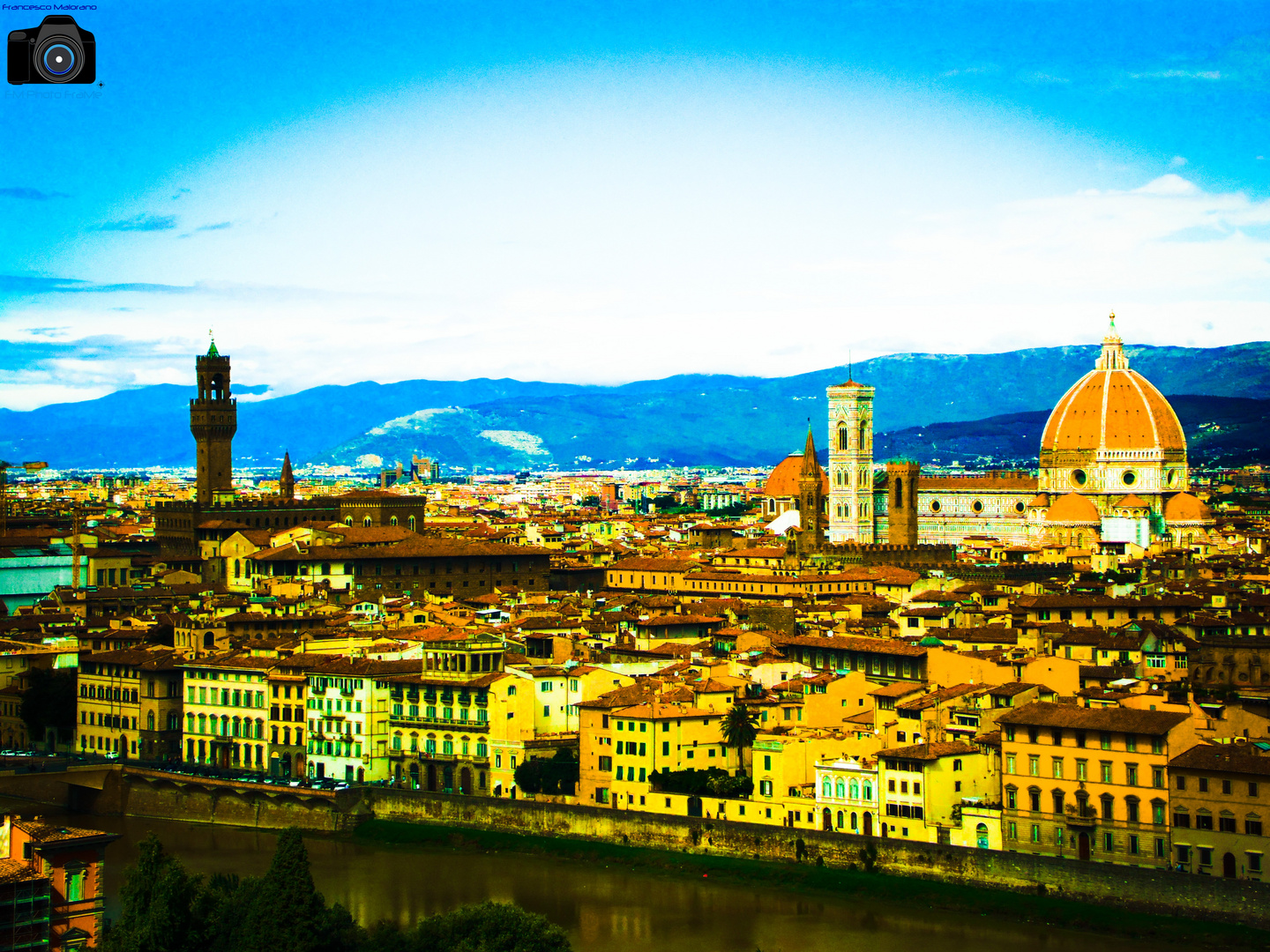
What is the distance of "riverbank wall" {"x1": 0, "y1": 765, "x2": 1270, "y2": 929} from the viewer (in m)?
30.9

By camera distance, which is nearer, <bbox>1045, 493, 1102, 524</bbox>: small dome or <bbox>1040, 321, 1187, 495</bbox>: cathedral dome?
<bbox>1045, 493, 1102, 524</bbox>: small dome

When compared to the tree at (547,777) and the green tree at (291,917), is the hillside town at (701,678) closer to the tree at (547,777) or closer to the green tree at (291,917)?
the tree at (547,777)

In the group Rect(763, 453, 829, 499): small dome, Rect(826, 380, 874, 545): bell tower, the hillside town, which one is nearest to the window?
the hillside town

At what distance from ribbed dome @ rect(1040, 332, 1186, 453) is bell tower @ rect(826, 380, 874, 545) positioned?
1095 cm

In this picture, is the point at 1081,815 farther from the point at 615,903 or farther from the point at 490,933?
the point at 490,933

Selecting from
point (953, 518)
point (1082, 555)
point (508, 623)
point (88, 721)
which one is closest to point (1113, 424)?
point (953, 518)

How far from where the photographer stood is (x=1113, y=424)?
107 m

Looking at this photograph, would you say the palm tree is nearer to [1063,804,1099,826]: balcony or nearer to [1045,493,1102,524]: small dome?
[1063,804,1099,826]: balcony

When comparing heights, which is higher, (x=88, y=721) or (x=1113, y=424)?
(x=1113, y=424)

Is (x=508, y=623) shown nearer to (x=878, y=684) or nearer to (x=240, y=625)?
(x=240, y=625)

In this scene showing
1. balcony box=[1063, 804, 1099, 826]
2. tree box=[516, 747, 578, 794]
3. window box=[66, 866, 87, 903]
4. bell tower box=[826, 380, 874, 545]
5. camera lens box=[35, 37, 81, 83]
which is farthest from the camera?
bell tower box=[826, 380, 874, 545]

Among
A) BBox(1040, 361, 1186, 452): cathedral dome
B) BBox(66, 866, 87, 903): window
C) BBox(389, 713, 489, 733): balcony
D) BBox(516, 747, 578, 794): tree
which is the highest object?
BBox(1040, 361, 1186, 452): cathedral dome

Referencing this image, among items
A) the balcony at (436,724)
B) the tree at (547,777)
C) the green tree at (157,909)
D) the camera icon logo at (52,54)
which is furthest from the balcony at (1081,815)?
the camera icon logo at (52,54)

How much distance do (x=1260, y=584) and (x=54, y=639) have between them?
3769cm
